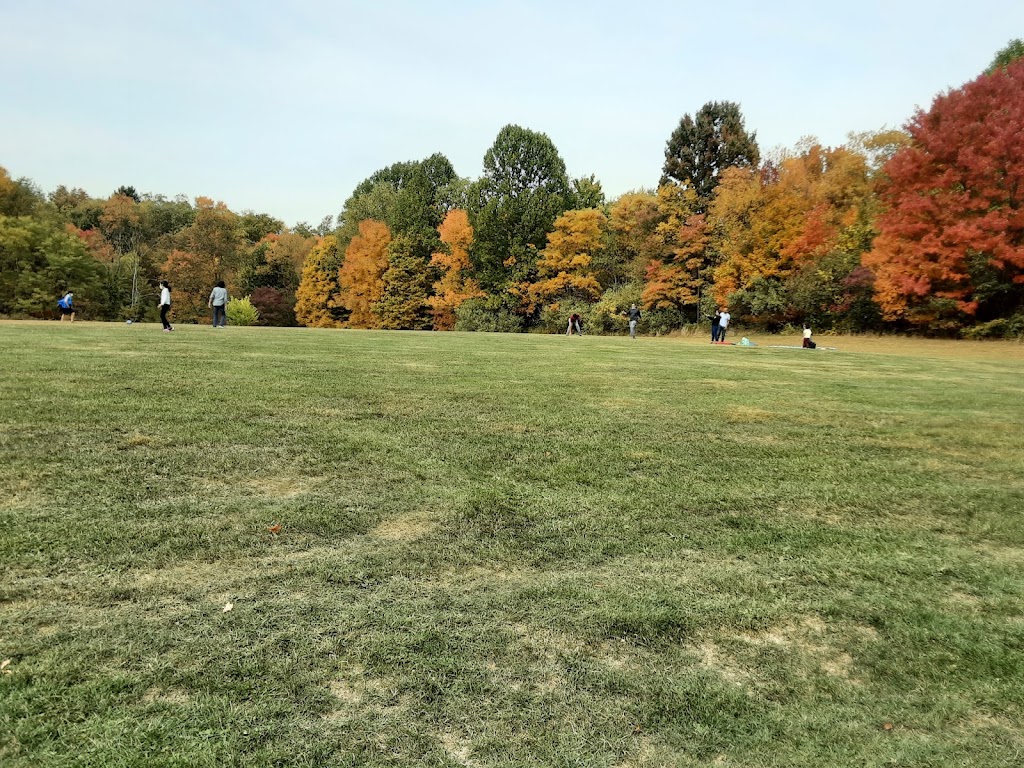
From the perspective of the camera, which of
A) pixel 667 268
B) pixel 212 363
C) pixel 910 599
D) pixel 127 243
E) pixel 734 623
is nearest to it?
pixel 734 623

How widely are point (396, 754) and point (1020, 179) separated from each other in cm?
3500

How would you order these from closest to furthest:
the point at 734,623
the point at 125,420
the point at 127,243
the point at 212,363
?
the point at 734,623 < the point at 125,420 < the point at 212,363 < the point at 127,243

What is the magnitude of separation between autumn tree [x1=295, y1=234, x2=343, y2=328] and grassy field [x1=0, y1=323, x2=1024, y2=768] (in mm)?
59162

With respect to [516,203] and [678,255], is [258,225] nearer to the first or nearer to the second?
[516,203]

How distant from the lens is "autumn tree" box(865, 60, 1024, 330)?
86.0 feet

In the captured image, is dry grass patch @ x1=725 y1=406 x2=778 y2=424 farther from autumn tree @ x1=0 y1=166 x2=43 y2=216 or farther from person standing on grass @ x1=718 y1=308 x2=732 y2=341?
autumn tree @ x1=0 y1=166 x2=43 y2=216

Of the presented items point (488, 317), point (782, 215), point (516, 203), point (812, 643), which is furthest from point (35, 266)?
point (812, 643)

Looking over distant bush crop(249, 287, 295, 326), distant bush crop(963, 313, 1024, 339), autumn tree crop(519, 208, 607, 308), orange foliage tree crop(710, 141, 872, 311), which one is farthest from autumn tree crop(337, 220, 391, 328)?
distant bush crop(963, 313, 1024, 339)

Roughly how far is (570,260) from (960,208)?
24568 millimetres

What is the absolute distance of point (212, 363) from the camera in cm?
1042

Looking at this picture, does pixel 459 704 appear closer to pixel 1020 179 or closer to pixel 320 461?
pixel 320 461

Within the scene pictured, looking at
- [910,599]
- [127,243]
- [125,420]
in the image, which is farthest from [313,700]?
[127,243]

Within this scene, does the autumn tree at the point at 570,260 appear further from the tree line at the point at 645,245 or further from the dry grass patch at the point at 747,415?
the dry grass patch at the point at 747,415

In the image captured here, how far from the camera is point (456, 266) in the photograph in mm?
52281
